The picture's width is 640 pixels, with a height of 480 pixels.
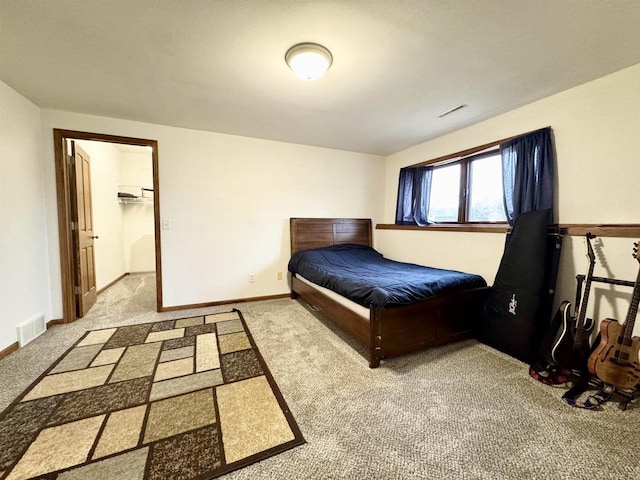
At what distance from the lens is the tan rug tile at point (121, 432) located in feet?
3.92

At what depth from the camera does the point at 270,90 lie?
2160 millimetres

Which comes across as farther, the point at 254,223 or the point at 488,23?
the point at 254,223

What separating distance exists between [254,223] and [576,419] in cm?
336

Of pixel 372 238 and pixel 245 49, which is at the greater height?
pixel 245 49

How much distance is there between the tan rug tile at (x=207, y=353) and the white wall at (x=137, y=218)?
3744 mm

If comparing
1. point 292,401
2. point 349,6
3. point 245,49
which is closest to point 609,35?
point 349,6

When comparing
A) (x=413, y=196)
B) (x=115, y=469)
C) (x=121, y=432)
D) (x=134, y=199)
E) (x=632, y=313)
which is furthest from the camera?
(x=134, y=199)

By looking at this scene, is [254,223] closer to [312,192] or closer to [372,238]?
[312,192]

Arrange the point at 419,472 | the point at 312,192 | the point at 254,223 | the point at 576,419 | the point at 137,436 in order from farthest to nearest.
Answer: the point at 312,192 < the point at 254,223 < the point at 576,419 < the point at 137,436 < the point at 419,472

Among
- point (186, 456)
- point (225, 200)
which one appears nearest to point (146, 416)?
point (186, 456)

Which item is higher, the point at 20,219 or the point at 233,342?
the point at 20,219

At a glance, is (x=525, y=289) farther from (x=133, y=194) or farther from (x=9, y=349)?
(x=133, y=194)

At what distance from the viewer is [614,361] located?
61.6 inches

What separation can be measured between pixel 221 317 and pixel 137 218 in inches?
154
